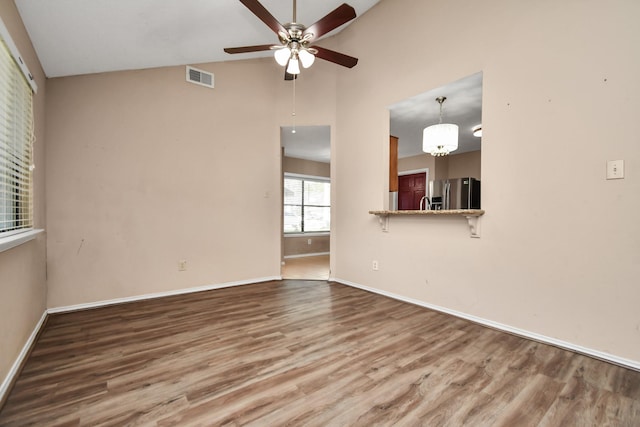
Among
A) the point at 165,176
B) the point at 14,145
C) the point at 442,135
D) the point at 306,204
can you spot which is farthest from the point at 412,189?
the point at 14,145

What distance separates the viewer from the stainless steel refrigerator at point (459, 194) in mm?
2965

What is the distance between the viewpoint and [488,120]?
249cm

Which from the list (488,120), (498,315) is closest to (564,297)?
(498,315)

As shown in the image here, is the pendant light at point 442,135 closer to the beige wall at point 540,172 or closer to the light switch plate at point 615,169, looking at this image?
the beige wall at point 540,172

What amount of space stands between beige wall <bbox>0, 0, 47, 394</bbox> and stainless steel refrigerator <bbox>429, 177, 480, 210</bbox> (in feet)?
11.7

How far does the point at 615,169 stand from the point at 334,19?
222 cm

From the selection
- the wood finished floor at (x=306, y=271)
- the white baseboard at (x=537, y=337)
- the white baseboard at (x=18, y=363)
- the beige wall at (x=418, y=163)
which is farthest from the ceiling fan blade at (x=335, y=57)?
the beige wall at (x=418, y=163)

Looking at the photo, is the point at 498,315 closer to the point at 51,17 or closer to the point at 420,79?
the point at 420,79

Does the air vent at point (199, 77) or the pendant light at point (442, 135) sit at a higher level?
the air vent at point (199, 77)

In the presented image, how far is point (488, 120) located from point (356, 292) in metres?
2.33

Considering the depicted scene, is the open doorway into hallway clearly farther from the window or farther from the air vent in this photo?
the air vent

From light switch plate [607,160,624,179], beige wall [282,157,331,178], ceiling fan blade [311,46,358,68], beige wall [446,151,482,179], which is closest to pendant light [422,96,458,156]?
ceiling fan blade [311,46,358,68]

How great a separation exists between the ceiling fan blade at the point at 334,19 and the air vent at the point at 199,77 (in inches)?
73.6

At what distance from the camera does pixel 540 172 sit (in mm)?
2189
